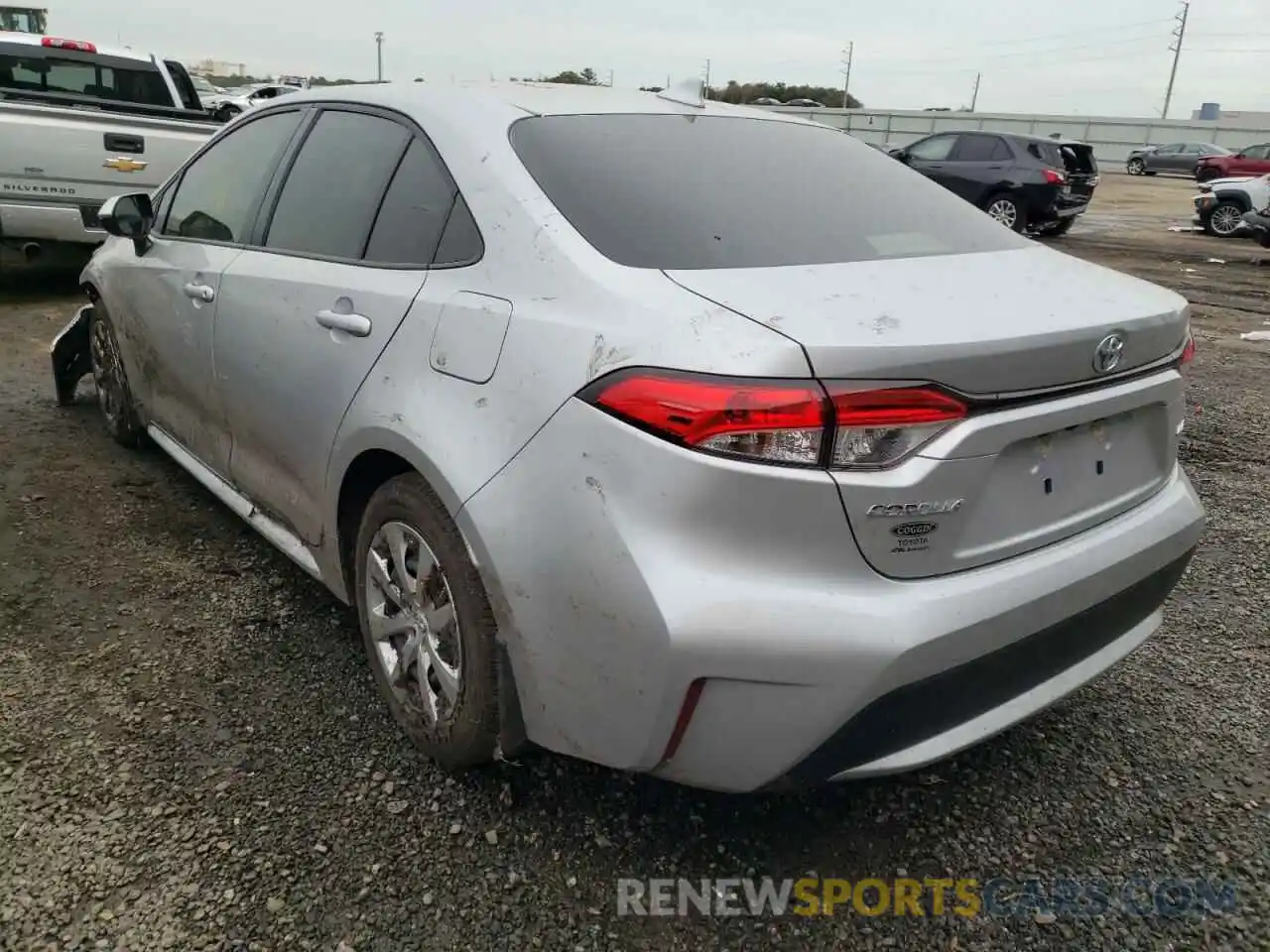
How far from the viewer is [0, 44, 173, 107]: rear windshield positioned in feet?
25.5

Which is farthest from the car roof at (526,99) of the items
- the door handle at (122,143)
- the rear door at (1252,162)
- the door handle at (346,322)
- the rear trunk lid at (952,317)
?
the rear door at (1252,162)

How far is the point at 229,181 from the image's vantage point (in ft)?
11.0

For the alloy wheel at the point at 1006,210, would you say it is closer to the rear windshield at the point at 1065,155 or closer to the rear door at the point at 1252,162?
the rear windshield at the point at 1065,155

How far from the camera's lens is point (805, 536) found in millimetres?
1664

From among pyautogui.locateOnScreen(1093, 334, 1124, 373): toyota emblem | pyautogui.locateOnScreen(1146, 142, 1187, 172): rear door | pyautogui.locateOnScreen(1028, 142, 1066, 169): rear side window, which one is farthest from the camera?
pyautogui.locateOnScreen(1146, 142, 1187, 172): rear door

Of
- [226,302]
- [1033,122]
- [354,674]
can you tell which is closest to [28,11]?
[226,302]

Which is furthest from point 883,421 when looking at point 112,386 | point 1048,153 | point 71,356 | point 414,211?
point 1048,153

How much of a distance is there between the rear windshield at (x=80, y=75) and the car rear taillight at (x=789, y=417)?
7745 mm

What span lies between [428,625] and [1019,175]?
1490cm

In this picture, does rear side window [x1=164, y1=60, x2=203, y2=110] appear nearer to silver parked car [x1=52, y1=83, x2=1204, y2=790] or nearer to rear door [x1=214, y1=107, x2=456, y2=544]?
rear door [x1=214, y1=107, x2=456, y2=544]

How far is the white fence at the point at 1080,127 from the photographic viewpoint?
44.9 meters

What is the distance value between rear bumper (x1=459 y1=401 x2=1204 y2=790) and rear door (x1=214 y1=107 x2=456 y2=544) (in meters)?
0.59

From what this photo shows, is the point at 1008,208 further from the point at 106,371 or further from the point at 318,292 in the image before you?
the point at 318,292

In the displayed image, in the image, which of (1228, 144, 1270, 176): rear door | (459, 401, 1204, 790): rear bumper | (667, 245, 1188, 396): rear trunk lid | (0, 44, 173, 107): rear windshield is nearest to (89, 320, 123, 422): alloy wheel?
(459, 401, 1204, 790): rear bumper
